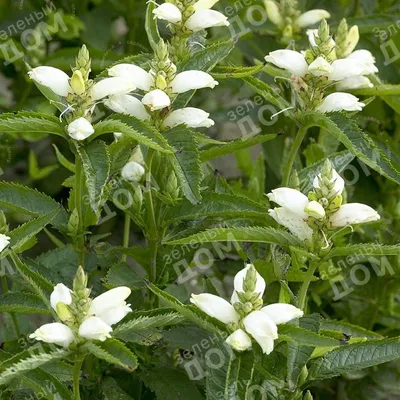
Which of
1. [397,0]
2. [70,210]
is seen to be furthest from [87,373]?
[397,0]

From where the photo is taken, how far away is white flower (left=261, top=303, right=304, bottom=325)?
1025mm

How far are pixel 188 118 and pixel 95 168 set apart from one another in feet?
0.55

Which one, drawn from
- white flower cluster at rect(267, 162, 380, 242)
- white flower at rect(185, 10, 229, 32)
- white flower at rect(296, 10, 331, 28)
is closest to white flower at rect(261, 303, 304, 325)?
white flower cluster at rect(267, 162, 380, 242)

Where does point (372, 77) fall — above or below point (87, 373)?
above

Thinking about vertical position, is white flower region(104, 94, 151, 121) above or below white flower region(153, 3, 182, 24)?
below

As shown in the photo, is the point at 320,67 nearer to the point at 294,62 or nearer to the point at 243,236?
the point at 294,62

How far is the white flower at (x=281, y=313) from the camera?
3.36 ft

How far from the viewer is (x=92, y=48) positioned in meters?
2.00

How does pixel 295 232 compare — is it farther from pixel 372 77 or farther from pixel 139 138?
pixel 372 77

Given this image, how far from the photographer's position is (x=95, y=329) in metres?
0.96

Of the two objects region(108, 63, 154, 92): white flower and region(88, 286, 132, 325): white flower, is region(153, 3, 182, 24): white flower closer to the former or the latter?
region(108, 63, 154, 92): white flower

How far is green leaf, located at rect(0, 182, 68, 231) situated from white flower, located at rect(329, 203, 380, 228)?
1.32ft

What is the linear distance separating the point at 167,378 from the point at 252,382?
9.8 inches

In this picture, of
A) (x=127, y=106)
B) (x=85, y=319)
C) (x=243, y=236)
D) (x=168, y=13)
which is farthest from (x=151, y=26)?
(x=85, y=319)
